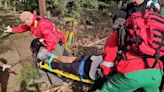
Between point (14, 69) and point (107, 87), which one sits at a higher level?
point (107, 87)

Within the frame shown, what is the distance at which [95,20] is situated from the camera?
11.9 metres

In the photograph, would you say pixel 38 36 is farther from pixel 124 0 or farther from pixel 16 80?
pixel 124 0

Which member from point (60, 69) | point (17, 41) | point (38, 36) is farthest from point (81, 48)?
point (60, 69)

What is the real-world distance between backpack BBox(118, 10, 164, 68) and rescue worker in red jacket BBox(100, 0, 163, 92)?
0.28 ft

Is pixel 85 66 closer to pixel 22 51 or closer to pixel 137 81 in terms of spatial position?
pixel 137 81

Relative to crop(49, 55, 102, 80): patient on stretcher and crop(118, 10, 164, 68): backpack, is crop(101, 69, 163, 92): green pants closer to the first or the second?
crop(118, 10, 164, 68): backpack

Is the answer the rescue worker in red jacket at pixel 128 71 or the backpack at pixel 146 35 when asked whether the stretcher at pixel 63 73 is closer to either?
the rescue worker in red jacket at pixel 128 71

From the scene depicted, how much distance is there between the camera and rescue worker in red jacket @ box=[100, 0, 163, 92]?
118 inches

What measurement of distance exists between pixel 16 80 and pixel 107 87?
4.10m

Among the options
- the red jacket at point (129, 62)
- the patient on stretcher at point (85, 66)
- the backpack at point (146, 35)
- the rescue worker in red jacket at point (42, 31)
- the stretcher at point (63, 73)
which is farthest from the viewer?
the rescue worker in red jacket at point (42, 31)

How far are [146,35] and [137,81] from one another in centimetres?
42

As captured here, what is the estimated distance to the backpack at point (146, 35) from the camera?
2857 millimetres

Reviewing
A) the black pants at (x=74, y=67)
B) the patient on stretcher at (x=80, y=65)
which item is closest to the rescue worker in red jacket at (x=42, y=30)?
the patient on stretcher at (x=80, y=65)

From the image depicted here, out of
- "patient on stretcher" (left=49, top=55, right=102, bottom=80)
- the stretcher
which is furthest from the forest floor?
"patient on stretcher" (left=49, top=55, right=102, bottom=80)
